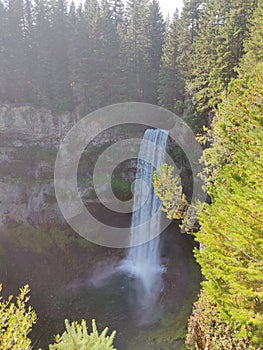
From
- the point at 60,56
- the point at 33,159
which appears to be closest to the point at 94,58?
the point at 60,56

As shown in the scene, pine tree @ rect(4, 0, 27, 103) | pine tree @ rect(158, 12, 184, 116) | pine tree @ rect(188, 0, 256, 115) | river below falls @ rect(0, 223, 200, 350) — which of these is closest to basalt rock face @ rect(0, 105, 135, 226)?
river below falls @ rect(0, 223, 200, 350)

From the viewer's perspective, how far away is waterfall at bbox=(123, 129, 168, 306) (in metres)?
19.6

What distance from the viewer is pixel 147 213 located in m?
20.5

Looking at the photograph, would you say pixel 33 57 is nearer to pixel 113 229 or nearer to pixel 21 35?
pixel 21 35

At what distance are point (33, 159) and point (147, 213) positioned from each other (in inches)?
466

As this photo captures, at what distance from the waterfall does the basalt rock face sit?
2372mm

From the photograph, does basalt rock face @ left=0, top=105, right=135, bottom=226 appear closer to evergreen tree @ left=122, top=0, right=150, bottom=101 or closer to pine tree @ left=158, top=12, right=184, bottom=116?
pine tree @ left=158, top=12, right=184, bottom=116

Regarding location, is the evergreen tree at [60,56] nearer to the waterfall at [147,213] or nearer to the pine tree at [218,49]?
the waterfall at [147,213]

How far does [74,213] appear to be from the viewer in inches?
857

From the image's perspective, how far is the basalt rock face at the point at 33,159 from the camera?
21906 millimetres

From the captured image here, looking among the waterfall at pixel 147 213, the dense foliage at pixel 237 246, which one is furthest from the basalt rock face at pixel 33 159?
the dense foliage at pixel 237 246

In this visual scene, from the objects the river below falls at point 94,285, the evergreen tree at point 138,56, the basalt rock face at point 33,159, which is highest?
the evergreen tree at point 138,56

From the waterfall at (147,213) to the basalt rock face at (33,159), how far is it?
2.37 metres

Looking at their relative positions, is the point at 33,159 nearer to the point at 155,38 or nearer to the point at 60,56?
the point at 60,56
